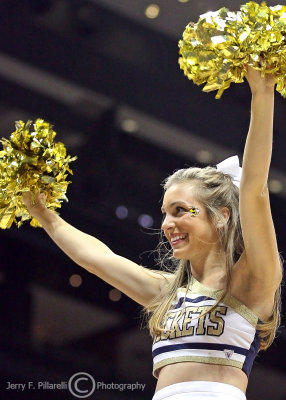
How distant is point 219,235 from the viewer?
2.13 m

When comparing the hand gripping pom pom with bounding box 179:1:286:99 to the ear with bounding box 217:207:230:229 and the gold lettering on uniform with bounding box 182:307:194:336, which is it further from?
the gold lettering on uniform with bounding box 182:307:194:336

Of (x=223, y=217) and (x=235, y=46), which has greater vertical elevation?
(x=235, y=46)

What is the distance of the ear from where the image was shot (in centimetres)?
213

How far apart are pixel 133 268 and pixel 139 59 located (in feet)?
5.04

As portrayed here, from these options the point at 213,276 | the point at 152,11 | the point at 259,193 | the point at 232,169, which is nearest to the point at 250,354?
the point at 213,276

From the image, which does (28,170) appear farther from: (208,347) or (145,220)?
(145,220)

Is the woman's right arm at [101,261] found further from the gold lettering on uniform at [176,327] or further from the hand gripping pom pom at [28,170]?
the gold lettering on uniform at [176,327]

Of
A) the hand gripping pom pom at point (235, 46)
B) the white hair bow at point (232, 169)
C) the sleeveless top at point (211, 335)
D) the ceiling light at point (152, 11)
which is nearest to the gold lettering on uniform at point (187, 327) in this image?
the sleeveless top at point (211, 335)

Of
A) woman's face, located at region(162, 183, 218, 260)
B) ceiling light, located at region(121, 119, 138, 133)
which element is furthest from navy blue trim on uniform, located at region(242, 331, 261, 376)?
ceiling light, located at region(121, 119, 138, 133)

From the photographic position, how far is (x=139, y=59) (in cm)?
351

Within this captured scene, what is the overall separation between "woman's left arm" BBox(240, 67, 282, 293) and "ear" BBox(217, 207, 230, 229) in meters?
0.16

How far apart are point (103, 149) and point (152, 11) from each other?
2.21 ft

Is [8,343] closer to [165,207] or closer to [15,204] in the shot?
[15,204]

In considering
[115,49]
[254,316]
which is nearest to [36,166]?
[254,316]
